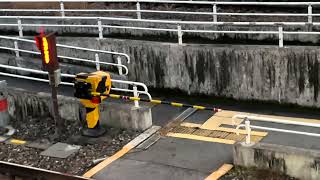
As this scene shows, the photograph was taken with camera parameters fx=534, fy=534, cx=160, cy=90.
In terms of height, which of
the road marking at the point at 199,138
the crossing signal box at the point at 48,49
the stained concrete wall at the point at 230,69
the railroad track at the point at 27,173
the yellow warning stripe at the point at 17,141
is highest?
the crossing signal box at the point at 48,49

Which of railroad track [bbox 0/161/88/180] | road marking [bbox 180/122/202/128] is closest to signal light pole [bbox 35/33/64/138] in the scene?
railroad track [bbox 0/161/88/180]

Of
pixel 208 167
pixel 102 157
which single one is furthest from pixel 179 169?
pixel 102 157

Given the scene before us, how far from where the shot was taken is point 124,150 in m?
9.99

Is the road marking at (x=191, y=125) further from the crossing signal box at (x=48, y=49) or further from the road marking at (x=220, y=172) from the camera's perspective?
the crossing signal box at (x=48, y=49)

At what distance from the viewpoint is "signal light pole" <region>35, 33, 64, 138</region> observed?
1032 cm

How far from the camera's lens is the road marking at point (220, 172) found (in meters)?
8.66

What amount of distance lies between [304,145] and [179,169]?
2.28 m

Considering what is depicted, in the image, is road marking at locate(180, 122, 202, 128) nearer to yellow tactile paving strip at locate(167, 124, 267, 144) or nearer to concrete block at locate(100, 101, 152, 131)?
yellow tactile paving strip at locate(167, 124, 267, 144)

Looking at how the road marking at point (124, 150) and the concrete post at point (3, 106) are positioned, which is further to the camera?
the concrete post at point (3, 106)

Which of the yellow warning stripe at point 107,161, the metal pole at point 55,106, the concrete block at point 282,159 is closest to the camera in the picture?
the concrete block at point 282,159

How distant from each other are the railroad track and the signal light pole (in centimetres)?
145

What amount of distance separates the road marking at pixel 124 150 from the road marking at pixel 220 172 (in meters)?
1.91

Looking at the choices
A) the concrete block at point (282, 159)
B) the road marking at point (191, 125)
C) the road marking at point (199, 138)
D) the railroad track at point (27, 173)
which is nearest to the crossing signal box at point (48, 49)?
the railroad track at point (27, 173)

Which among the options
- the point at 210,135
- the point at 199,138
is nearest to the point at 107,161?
the point at 199,138
